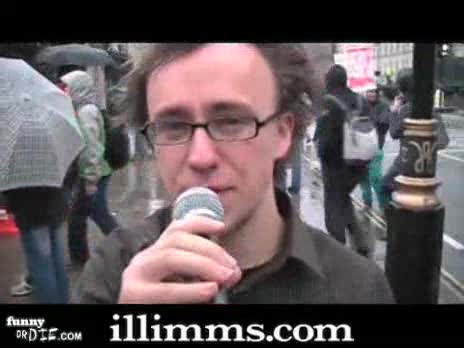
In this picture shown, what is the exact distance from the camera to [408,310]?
2.05 m

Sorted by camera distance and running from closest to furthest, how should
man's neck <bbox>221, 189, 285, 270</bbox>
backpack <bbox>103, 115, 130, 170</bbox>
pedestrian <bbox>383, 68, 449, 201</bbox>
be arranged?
man's neck <bbox>221, 189, 285, 270</bbox>
backpack <bbox>103, 115, 130, 170</bbox>
pedestrian <bbox>383, 68, 449, 201</bbox>

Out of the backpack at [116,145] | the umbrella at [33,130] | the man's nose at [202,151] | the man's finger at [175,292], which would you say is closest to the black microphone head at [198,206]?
the man's finger at [175,292]

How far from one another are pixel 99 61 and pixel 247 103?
47 centimetres

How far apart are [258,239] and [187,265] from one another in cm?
62

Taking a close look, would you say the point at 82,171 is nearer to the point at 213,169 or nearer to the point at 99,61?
the point at 99,61

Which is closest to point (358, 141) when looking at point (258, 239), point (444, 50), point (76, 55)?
point (444, 50)

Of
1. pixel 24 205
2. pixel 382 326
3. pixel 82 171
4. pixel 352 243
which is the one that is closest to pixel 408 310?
pixel 382 326

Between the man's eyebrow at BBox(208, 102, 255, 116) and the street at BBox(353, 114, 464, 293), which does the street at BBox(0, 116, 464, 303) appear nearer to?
the street at BBox(353, 114, 464, 293)

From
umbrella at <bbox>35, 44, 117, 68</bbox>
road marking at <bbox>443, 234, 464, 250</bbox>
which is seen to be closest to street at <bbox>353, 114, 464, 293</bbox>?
road marking at <bbox>443, 234, 464, 250</bbox>

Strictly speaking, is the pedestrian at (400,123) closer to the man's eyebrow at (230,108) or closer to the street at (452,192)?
the street at (452,192)

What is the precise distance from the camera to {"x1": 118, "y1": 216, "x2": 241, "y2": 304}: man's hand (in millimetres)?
1271

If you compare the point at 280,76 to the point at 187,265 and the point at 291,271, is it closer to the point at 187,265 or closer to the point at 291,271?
the point at 291,271

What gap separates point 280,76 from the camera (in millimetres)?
1824

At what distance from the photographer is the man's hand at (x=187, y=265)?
4.17 feet
